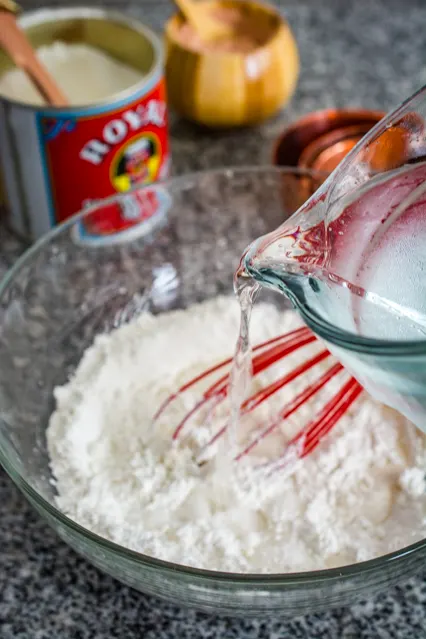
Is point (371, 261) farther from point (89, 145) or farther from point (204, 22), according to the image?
point (204, 22)

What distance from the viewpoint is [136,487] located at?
26.0 inches

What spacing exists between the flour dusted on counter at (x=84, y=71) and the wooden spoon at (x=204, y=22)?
118 millimetres

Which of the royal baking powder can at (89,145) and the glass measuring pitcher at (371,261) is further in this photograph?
the royal baking powder can at (89,145)

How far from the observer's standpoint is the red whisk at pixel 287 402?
670 millimetres

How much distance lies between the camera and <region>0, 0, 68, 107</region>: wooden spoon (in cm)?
82

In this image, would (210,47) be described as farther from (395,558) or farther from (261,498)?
(395,558)

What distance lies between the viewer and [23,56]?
0.83 metres

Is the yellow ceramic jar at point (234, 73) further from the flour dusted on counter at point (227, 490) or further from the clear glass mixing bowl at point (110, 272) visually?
the flour dusted on counter at point (227, 490)

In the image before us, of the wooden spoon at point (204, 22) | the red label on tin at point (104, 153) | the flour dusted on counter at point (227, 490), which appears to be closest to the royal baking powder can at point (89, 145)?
the red label on tin at point (104, 153)

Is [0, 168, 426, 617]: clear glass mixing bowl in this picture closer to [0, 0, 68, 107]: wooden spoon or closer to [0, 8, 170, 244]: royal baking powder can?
[0, 8, 170, 244]: royal baking powder can

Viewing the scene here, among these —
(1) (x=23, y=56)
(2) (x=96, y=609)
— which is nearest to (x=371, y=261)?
(2) (x=96, y=609)

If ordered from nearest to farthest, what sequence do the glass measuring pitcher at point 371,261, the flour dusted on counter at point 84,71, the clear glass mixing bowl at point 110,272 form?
the glass measuring pitcher at point 371,261, the clear glass mixing bowl at point 110,272, the flour dusted on counter at point 84,71

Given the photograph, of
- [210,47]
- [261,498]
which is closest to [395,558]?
[261,498]

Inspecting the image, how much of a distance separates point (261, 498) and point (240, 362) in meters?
0.11
